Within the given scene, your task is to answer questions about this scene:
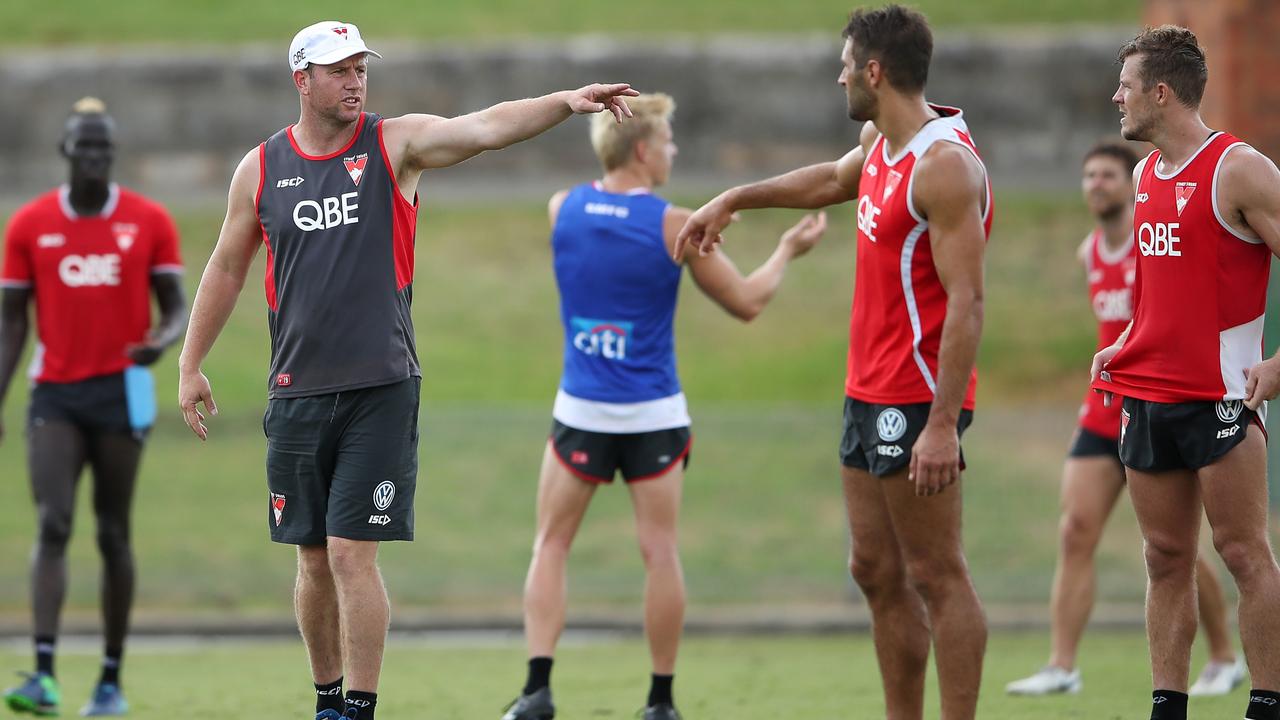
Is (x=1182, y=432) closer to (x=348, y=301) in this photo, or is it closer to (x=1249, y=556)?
(x=1249, y=556)

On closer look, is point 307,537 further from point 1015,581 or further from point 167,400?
point 167,400

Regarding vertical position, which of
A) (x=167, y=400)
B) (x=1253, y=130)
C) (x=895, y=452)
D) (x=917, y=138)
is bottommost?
(x=167, y=400)

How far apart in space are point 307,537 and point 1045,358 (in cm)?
1438

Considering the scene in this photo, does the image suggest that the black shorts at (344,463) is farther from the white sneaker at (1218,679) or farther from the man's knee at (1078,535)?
the white sneaker at (1218,679)

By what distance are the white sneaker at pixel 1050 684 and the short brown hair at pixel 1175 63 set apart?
349 centimetres

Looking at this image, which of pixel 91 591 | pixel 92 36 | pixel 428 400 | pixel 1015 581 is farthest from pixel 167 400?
pixel 92 36

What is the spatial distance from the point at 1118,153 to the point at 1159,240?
2.67 metres

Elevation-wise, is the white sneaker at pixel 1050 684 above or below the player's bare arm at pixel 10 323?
below

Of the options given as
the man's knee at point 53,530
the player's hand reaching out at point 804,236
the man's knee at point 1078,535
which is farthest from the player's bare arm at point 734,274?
the man's knee at point 53,530

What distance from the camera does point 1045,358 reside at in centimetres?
1908

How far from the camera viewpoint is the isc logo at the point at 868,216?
5.76m

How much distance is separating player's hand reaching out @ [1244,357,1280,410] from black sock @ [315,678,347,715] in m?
3.57

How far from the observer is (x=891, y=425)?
5.73 m

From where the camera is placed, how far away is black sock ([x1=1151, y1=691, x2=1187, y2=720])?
585 centimetres
